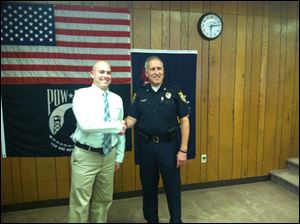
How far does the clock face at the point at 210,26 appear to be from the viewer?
2.91 m

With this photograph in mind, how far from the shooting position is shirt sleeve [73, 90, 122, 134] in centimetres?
179

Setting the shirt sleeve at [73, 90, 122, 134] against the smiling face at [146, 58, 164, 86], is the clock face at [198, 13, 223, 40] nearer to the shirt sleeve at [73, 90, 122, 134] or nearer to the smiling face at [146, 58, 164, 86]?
the smiling face at [146, 58, 164, 86]

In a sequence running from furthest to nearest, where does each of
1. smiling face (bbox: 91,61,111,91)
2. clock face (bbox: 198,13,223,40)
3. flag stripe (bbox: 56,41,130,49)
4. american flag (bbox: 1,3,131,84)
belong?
clock face (bbox: 198,13,223,40)
flag stripe (bbox: 56,41,130,49)
american flag (bbox: 1,3,131,84)
smiling face (bbox: 91,61,111,91)

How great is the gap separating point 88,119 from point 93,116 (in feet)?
0.14

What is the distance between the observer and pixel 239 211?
2.62 meters

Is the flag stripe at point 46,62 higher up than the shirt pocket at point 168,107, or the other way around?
the flag stripe at point 46,62

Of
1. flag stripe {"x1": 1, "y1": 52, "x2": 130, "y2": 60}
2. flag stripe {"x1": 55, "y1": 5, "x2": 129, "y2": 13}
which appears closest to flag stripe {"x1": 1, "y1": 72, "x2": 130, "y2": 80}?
flag stripe {"x1": 1, "y1": 52, "x2": 130, "y2": 60}

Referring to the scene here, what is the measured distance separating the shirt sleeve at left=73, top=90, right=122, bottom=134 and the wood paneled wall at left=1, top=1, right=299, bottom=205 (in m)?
1.11

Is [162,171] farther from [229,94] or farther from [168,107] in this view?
[229,94]

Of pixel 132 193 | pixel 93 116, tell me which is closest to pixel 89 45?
pixel 93 116

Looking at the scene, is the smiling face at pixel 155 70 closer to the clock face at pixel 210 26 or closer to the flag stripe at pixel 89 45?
the flag stripe at pixel 89 45

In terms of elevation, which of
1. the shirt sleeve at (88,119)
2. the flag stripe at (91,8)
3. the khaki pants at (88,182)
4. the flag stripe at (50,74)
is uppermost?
the flag stripe at (91,8)

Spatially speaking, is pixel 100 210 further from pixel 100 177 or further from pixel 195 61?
pixel 195 61

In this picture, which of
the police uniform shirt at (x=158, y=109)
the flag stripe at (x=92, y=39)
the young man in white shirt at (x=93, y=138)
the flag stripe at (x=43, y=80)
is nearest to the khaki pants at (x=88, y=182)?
the young man in white shirt at (x=93, y=138)
